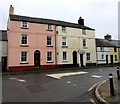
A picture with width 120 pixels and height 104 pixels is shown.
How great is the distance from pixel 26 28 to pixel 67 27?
8.23 meters

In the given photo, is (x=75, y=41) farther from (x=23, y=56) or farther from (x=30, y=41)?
(x=23, y=56)

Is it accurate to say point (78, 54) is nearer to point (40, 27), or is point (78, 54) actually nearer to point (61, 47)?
point (61, 47)

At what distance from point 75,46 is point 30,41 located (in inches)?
370

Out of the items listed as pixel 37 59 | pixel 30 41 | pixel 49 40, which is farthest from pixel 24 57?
pixel 49 40

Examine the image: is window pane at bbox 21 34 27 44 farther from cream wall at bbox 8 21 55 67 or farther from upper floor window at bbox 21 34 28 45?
cream wall at bbox 8 21 55 67

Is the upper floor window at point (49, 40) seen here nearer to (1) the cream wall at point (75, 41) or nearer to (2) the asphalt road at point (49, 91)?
(1) the cream wall at point (75, 41)

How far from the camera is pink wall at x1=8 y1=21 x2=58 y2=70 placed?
19075 mm

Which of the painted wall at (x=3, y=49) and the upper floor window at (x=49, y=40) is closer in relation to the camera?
the painted wall at (x=3, y=49)

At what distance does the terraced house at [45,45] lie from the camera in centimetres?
1941

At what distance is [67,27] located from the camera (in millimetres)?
24203

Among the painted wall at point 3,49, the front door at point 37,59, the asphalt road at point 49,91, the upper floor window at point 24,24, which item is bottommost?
the asphalt road at point 49,91

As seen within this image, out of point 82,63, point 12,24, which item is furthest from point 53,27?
point 82,63

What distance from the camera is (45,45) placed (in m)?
21.7

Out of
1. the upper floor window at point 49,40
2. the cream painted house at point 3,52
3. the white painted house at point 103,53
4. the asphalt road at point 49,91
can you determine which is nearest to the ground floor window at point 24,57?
the cream painted house at point 3,52
